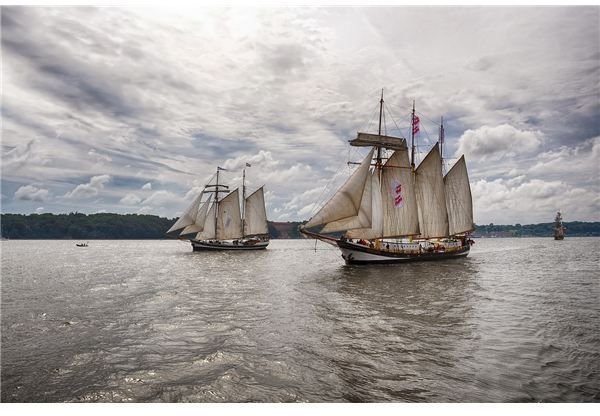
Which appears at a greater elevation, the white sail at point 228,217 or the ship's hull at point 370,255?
the white sail at point 228,217

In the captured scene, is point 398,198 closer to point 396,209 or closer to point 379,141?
point 396,209

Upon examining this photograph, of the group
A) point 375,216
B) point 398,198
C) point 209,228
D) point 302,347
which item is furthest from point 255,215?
point 302,347

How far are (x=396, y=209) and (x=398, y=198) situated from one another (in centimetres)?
127

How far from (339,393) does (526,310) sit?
1298 cm

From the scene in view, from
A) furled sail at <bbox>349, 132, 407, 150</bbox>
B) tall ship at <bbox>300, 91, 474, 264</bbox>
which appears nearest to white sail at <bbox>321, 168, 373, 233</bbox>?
tall ship at <bbox>300, 91, 474, 264</bbox>

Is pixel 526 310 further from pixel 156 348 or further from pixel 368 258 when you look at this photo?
pixel 368 258

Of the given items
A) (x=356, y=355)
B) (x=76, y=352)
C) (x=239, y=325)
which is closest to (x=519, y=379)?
(x=356, y=355)

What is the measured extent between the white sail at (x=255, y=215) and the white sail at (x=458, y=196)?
3716 cm

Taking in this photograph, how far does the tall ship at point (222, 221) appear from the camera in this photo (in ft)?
241

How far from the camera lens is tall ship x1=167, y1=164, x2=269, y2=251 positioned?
73312mm

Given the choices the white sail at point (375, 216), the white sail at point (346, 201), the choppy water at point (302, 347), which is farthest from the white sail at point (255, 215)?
the choppy water at point (302, 347)

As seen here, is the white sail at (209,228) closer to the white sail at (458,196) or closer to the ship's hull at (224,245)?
the ship's hull at (224,245)

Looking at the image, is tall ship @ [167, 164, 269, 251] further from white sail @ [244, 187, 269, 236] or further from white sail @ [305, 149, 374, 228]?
white sail @ [305, 149, 374, 228]

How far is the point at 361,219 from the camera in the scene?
3681cm
